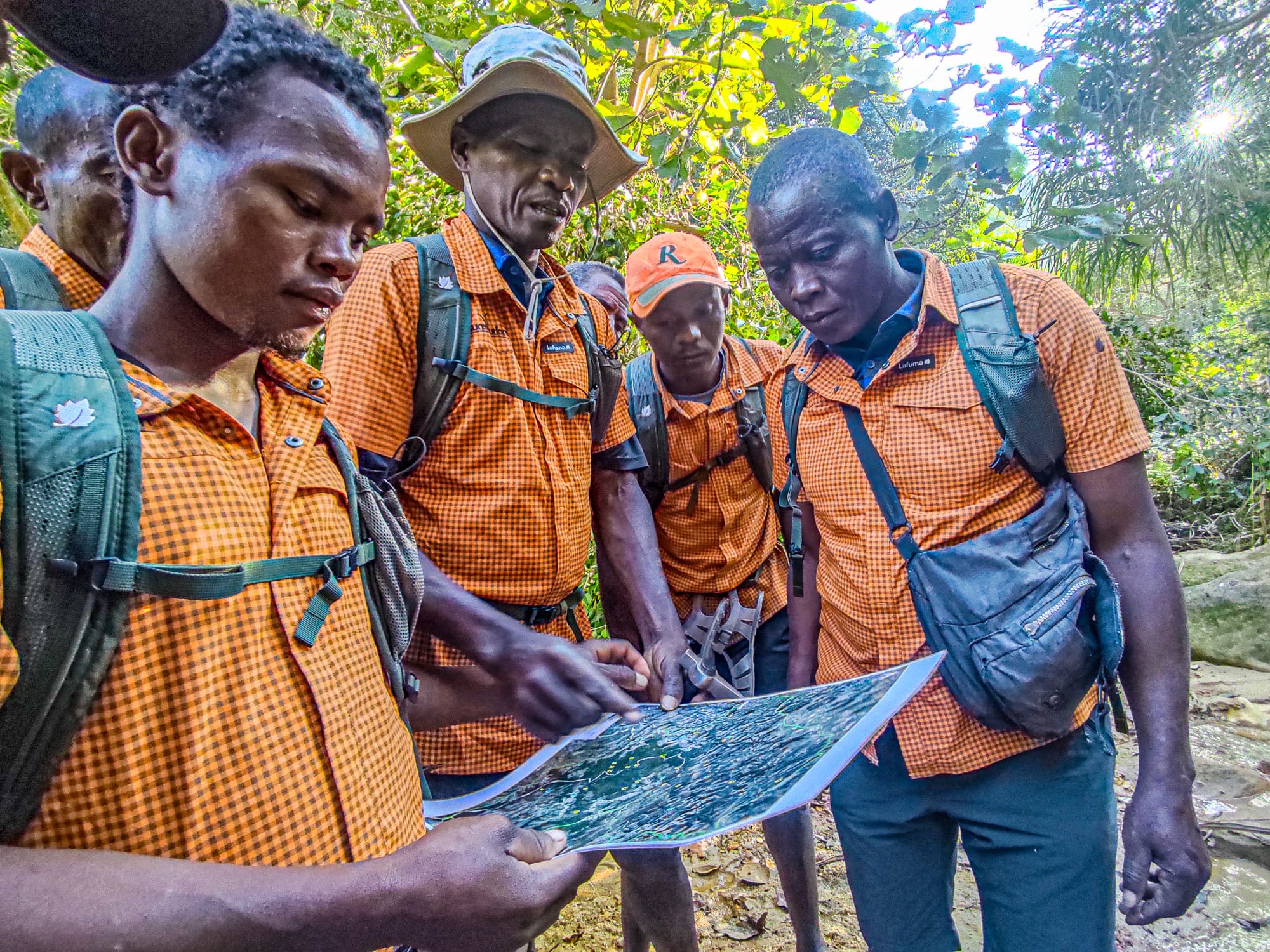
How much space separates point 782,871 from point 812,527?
4.56 ft

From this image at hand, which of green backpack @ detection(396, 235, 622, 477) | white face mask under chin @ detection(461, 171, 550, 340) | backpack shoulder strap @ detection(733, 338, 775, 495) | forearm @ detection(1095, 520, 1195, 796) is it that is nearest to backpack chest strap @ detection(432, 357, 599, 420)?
green backpack @ detection(396, 235, 622, 477)

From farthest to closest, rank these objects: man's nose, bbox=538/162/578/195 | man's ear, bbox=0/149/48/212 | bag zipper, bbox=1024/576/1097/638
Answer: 1. man's nose, bbox=538/162/578/195
2. man's ear, bbox=0/149/48/212
3. bag zipper, bbox=1024/576/1097/638

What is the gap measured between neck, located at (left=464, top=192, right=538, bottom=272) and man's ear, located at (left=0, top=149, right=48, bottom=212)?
0.97 metres

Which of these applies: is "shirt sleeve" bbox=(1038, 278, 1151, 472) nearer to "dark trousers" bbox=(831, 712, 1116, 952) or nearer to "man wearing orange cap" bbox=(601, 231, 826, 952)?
"dark trousers" bbox=(831, 712, 1116, 952)

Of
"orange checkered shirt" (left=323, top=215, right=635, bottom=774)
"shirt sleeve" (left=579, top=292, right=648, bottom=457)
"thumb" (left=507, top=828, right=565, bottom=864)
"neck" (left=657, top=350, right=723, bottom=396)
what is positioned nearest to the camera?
"thumb" (left=507, top=828, right=565, bottom=864)

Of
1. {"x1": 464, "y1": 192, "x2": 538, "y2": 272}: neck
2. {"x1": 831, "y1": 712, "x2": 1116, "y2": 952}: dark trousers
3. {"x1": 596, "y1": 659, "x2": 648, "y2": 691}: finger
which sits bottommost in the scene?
{"x1": 831, "y1": 712, "x2": 1116, "y2": 952}: dark trousers

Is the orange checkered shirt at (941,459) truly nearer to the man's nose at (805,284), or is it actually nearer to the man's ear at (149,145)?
the man's nose at (805,284)

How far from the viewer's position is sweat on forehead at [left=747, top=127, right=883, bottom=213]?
6.18 feet

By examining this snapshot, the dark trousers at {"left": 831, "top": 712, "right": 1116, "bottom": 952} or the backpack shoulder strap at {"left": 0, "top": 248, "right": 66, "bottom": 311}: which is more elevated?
the backpack shoulder strap at {"left": 0, "top": 248, "right": 66, "bottom": 311}

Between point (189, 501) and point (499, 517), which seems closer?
point (189, 501)

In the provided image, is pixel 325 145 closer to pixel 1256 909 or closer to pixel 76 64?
pixel 76 64

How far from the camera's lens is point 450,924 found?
83 cm

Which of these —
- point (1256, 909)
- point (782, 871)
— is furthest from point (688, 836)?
point (1256, 909)

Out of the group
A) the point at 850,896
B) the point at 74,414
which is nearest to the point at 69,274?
the point at 74,414
